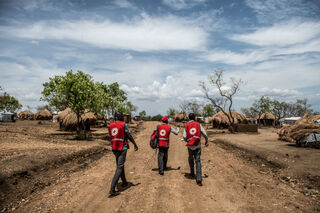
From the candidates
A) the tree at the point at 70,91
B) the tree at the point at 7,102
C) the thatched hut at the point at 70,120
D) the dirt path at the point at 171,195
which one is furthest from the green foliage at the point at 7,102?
the dirt path at the point at 171,195

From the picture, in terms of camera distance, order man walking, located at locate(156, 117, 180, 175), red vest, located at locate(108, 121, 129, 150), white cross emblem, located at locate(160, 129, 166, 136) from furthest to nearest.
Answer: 1. white cross emblem, located at locate(160, 129, 166, 136)
2. man walking, located at locate(156, 117, 180, 175)
3. red vest, located at locate(108, 121, 129, 150)

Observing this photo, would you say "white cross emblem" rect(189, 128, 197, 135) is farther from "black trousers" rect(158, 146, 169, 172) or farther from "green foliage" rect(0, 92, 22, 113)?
"green foliage" rect(0, 92, 22, 113)

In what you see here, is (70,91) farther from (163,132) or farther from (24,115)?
(24,115)

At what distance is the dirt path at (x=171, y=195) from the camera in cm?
452

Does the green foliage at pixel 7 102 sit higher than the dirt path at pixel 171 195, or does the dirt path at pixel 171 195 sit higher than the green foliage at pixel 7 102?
the green foliage at pixel 7 102

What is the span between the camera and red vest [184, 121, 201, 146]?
20.7 ft

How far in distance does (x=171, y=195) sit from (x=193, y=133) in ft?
6.79

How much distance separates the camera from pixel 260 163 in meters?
9.77

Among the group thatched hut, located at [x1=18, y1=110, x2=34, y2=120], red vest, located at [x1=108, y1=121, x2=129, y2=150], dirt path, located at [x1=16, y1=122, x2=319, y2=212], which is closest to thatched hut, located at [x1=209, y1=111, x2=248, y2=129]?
dirt path, located at [x1=16, y1=122, x2=319, y2=212]

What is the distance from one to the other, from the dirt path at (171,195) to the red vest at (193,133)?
3.93 feet

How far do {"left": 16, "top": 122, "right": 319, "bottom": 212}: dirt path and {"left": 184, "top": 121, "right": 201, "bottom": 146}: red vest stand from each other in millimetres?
1197

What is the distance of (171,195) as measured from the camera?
5078 mm

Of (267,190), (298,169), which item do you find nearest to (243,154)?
(298,169)

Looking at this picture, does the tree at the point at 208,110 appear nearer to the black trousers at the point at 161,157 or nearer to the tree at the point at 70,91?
the tree at the point at 70,91
